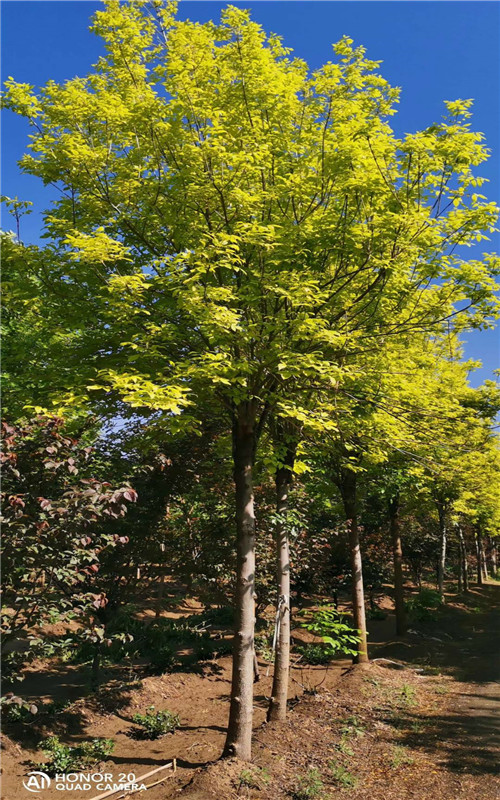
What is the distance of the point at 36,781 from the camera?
6.90 m

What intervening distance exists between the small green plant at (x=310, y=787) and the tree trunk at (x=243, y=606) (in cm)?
80

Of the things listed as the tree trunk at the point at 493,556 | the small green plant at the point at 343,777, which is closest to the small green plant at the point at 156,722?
the small green plant at the point at 343,777

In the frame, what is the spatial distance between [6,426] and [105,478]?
493cm

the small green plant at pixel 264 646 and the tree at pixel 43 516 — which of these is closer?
the tree at pixel 43 516

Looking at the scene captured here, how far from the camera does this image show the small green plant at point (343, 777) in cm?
663

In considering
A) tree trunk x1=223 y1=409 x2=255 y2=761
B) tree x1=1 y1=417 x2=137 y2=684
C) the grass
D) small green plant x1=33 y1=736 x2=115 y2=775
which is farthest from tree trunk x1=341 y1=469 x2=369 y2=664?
tree x1=1 y1=417 x2=137 y2=684

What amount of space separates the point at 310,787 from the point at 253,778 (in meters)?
0.75

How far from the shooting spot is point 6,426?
5.07 metres

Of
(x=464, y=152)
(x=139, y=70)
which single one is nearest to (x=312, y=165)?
(x=464, y=152)

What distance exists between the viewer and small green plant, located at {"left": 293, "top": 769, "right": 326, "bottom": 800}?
6.24 metres

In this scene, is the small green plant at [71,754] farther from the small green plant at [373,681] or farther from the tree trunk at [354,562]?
the tree trunk at [354,562]

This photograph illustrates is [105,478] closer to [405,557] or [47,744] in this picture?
[47,744]

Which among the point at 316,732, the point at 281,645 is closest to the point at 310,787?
the point at 316,732

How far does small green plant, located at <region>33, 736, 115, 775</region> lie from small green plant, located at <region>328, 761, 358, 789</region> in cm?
349
